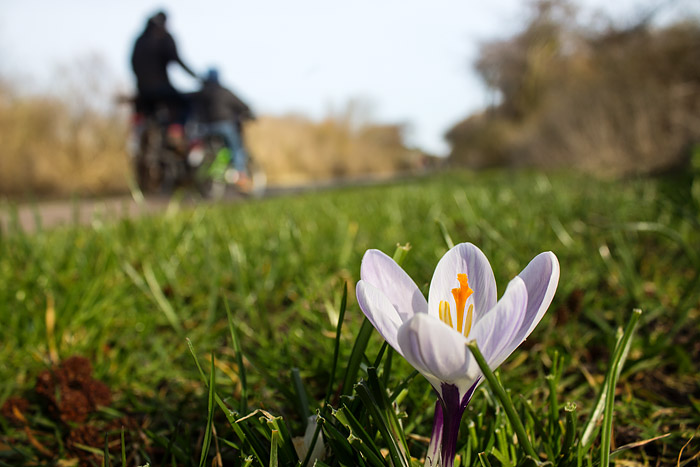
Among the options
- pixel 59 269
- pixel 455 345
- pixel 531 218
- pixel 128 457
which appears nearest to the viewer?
pixel 455 345

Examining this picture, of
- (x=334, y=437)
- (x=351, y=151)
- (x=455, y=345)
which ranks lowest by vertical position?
(x=334, y=437)

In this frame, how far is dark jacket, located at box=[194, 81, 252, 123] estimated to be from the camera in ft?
24.2

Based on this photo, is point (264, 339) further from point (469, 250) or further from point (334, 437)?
point (469, 250)

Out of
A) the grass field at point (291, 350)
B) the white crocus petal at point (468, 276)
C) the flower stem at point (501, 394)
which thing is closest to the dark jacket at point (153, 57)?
the grass field at point (291, 350)

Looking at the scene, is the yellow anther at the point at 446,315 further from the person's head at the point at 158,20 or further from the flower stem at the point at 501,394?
the person's head at the point at 158,20

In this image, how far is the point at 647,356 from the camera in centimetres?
119

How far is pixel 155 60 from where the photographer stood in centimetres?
707

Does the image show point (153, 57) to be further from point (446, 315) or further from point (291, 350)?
point (446, 315)

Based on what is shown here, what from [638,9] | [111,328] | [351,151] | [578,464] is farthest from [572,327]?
[351,151]

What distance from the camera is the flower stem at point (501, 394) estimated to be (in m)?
0.47

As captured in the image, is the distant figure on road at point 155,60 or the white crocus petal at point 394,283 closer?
the white crocus petal at point 394,283

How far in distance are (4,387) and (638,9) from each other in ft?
38.5

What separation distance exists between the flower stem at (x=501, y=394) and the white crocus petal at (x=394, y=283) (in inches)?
4.7

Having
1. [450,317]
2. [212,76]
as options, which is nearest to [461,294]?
[450,317]
